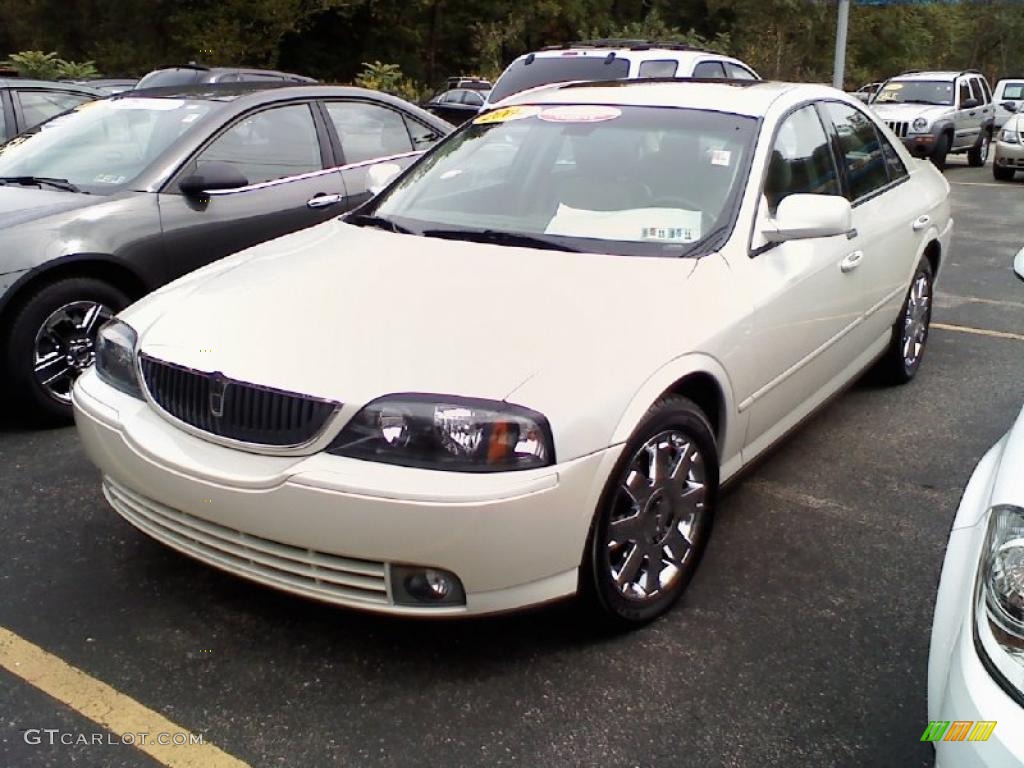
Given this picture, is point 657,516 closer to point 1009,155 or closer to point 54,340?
point 54,340

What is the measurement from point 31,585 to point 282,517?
121 cm

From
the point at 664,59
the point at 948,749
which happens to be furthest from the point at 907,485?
the point at 664,59

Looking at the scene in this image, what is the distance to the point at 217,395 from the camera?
257cm

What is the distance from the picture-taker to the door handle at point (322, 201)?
17.3ft

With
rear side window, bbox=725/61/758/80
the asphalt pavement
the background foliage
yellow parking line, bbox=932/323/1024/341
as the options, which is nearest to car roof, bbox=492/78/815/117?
the asphalt pavement

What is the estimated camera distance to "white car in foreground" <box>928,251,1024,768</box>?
154cm

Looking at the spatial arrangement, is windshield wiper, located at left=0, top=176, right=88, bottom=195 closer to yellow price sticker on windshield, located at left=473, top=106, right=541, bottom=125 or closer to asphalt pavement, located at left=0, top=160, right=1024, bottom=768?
asphalt pavement, located at left=0, top=160, right=1024, bottom=768

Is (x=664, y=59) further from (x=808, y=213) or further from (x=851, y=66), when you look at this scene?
(x=851, y=66)

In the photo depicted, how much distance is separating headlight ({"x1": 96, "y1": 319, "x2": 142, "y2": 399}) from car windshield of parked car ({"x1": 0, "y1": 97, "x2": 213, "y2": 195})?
1951mm

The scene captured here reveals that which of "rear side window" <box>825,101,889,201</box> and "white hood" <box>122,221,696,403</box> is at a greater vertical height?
"rear side window" <box>825,101,889,201</box>

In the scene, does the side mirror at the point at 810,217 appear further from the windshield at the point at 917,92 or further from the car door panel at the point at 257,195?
the windshield at the point at 917,92

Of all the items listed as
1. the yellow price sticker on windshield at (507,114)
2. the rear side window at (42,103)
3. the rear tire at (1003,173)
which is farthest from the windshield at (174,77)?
the rear tire at (1003,173)

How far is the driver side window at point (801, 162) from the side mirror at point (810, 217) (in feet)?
0.59

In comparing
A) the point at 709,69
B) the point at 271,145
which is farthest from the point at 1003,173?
the point at 271,145
